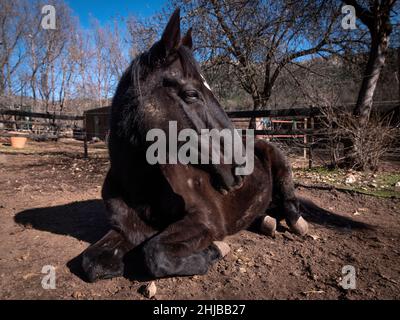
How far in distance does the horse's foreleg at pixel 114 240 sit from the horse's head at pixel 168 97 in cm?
59

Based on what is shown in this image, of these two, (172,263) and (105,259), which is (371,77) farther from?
(105,259)

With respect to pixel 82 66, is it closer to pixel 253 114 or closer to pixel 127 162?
pixel 253 114

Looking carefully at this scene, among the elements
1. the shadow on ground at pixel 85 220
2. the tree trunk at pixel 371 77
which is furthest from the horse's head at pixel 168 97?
the tree trunk at pixel 371 77

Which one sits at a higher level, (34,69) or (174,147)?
(34,69)

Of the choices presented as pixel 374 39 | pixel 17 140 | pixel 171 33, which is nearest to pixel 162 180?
pixel 171 33

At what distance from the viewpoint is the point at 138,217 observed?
2.38m

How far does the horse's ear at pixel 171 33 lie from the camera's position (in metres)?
2.18

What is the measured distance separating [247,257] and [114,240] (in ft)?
3.59

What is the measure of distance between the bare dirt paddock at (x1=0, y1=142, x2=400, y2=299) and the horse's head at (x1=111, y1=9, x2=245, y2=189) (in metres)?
0.73

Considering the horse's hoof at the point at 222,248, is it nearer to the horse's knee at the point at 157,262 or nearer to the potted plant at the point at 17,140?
the horse's knee at the point at 157,262

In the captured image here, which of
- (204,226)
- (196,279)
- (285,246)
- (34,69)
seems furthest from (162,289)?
(34,69)

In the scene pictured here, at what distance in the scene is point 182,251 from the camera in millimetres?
2113

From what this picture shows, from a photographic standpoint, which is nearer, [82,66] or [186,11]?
[186,11]

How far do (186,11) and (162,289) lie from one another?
8.32 metres
